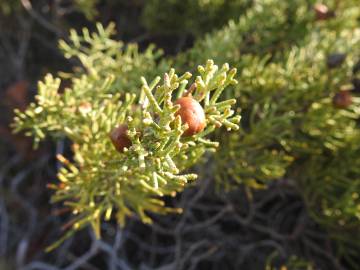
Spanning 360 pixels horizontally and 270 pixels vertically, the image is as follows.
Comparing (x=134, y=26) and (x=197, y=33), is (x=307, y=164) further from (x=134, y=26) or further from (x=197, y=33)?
(x=134, y=26)

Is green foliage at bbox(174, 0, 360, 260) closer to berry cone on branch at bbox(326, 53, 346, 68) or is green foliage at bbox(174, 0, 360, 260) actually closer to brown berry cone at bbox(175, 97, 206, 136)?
berry cone on branch at bbox(326, 53, 346, 68)

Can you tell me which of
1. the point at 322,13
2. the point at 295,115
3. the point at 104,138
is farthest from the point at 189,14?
the point at 104,138

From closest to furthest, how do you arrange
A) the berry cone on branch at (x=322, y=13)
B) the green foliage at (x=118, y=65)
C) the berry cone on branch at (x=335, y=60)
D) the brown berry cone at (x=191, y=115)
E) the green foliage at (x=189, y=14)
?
the brown berry cone at (x=191, y=115)
the green foliage at (x=118, y=65)
the berry cone on branch at (x=335, y=60)
the berry cone on branch at (x=322, y=13)
the green foliage at (x=189, y=14)

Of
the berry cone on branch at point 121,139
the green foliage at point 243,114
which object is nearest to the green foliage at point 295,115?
the green foliage at point 243,114

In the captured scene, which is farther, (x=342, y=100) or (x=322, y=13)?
(x=322, y=13)

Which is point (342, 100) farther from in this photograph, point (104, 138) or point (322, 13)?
point (104, 138)

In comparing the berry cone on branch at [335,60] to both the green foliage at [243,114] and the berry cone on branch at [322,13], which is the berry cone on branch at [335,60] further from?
the berry cone on branch at [322,13]
